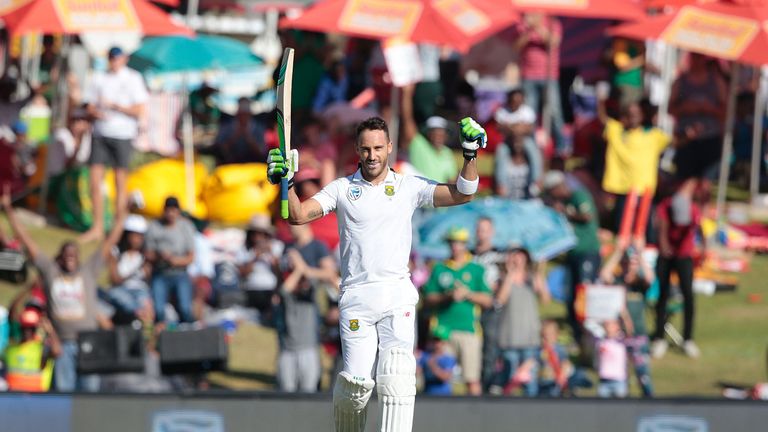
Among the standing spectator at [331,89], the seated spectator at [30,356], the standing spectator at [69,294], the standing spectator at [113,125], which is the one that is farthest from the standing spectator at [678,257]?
the seated spectator at [30,356]

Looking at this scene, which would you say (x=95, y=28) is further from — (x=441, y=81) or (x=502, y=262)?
(x=441, y=81)

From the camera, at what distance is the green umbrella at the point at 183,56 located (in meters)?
16.2

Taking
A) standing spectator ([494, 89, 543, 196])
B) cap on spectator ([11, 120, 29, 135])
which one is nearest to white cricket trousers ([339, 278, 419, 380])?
standing spectator ([494, 89, 543, 196])

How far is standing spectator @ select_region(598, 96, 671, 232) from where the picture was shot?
15.6m

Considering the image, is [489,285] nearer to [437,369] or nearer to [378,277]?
[437,369]

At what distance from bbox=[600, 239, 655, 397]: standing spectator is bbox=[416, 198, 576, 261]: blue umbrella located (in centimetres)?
54

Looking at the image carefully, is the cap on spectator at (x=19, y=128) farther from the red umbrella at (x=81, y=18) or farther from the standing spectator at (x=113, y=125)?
the red umbrella at (x=81, y=18)

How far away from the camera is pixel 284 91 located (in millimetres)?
7879

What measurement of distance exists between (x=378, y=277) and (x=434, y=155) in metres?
6.65

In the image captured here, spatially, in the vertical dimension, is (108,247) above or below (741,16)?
below

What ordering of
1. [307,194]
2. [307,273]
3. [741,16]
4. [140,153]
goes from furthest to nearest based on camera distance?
[140,153]
[741,16]
[307,194]
[307,273]

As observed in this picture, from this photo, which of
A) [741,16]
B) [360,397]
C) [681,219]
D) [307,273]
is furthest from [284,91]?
[741,16]

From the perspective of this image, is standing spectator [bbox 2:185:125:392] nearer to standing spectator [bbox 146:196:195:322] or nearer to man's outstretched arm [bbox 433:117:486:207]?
standing spectator [bbox 146:196:195:322]

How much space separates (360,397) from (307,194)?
5482 mm
